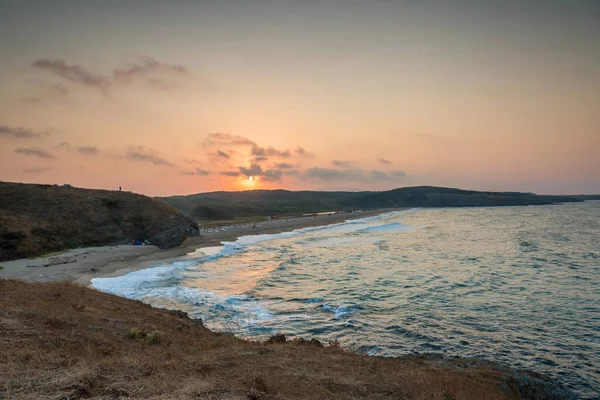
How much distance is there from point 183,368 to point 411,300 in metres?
17.4

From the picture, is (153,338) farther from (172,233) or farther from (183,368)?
(172,233)

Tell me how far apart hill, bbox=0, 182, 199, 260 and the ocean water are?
523 inches

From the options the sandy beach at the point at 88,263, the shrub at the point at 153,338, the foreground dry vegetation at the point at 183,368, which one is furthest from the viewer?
the sandy beach at the point at 88,263

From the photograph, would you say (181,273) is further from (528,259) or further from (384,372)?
(528,259)

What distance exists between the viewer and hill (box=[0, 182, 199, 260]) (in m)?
38.6

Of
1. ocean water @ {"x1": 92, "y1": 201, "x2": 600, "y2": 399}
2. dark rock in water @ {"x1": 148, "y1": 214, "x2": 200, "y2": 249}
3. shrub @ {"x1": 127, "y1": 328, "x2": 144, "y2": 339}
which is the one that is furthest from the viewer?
dark rock in water @ {"x1": 148, "y1": 214, "x2": 200, "y2": 249}

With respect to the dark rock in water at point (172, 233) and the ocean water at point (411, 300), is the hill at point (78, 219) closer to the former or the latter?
the dark rock in water at point (172, 233)

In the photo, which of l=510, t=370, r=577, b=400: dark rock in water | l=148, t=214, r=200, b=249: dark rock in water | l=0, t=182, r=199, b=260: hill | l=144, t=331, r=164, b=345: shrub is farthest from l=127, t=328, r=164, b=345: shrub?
l=148, t=214, r=200, b=249: dark rock in water

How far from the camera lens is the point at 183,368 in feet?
28.6

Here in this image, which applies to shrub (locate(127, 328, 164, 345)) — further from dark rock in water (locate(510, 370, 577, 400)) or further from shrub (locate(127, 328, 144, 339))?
dark rock in water (locate(510, 370, 577, 400))

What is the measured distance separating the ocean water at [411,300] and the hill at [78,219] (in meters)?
13.3

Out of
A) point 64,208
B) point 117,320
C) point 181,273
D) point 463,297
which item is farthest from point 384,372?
point 64,208

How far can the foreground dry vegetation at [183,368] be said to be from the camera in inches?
286

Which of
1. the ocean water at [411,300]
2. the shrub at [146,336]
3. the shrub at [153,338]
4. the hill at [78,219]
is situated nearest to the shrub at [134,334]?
the shrub at [146,336]
